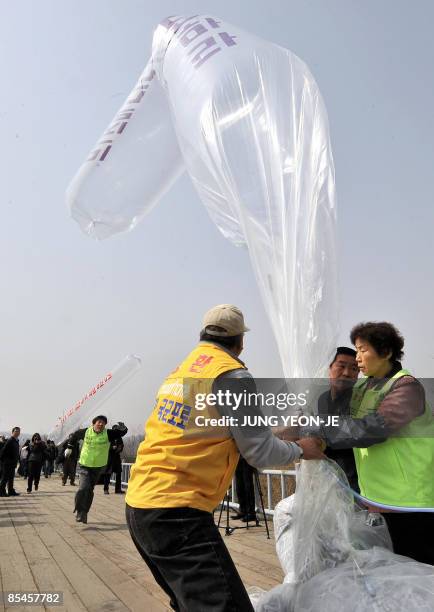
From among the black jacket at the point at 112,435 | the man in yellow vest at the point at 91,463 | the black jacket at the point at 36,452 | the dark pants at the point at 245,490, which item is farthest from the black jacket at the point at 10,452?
the dark pants at the point at 245,490

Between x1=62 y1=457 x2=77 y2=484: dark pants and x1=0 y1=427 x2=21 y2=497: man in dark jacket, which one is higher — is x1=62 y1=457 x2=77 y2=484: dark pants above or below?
below

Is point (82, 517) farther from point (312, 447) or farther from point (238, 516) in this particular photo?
point (312, 447)

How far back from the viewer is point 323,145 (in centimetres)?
248

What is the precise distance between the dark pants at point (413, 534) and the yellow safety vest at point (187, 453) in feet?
2.61

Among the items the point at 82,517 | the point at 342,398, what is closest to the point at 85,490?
the point at 82,517

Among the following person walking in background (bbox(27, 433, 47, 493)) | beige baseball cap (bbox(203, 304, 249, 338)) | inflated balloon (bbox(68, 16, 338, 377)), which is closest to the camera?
beige baseball cap (bbox(203, 304, 249, 338))

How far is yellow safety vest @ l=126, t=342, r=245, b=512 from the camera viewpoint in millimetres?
1584

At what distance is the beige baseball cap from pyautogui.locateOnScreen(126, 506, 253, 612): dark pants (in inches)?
25.8

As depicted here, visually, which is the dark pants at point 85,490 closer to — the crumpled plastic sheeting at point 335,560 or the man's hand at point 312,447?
the crumpled plastic sheeting at point 335,560

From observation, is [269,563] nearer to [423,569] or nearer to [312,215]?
[423,569]

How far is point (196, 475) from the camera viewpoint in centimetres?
159

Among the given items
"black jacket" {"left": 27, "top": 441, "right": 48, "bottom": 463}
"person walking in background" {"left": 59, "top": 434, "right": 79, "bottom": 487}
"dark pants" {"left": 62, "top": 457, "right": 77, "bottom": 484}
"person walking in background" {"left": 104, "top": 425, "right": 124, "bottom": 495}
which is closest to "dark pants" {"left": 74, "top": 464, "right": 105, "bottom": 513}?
"person walking in background" {"left": 104, "top": 425, "right": 124, "bottom": 495}

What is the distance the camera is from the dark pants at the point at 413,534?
6.18ft

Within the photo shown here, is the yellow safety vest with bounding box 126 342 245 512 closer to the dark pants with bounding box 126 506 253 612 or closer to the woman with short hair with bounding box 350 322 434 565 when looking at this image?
the dark pants with bounding box 126 506 253 612
